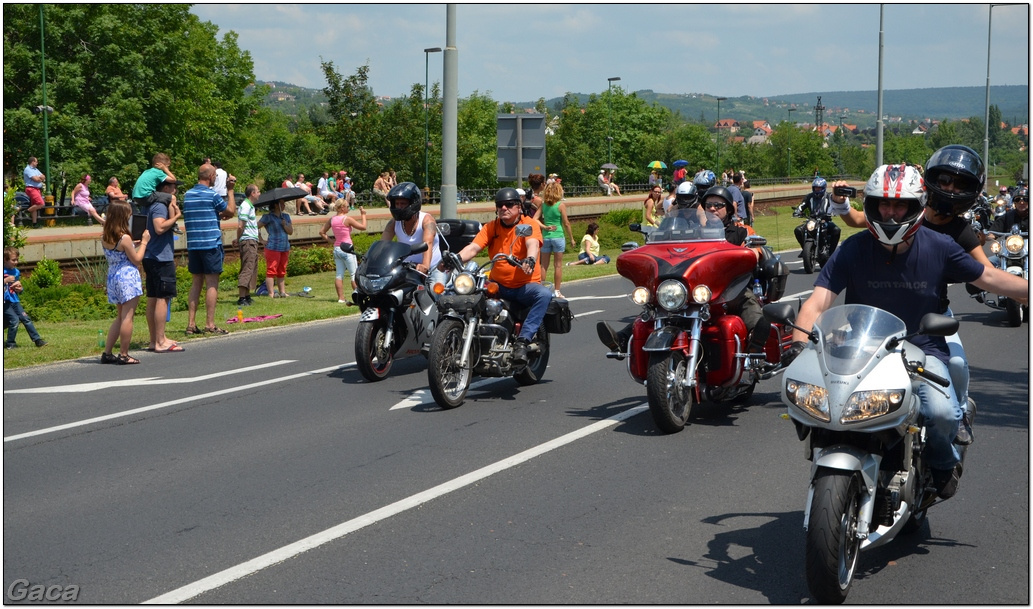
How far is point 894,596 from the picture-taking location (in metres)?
5.21

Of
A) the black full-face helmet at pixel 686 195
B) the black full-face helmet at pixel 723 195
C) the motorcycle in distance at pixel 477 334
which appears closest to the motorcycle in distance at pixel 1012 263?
the black full-face helmet at pixel 686 195

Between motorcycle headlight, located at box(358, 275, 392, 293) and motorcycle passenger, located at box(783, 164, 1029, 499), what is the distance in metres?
5.60

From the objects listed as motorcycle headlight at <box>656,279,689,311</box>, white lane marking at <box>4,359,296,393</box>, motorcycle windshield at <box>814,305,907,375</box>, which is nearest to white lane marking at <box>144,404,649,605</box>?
motorcycle headlight at <box>656,279,689,311</box>

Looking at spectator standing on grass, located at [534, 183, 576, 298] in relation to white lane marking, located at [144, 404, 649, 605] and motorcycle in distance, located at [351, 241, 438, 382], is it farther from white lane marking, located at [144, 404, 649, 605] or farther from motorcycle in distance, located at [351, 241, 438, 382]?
white lane marking, located at [144, 404, 649, 605]

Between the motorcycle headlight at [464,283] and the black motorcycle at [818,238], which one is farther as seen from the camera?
the black motorcycle at [818,238]

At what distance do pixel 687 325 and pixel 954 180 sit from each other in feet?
8.04

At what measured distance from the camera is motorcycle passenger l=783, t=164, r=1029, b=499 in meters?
5.46

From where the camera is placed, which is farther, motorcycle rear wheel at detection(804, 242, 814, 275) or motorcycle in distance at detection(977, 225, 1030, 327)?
motorcycle rear wheel at detection(804, 242, 814, 275)

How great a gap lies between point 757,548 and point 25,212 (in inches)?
1022

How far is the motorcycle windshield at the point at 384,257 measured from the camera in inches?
425

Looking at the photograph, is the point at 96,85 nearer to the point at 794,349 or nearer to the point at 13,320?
the point at 13,320

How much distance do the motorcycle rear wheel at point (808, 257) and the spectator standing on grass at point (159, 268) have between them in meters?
13.0

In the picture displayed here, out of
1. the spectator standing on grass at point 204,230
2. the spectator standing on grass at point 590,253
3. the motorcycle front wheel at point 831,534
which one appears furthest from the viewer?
the spectator standing on grass at point 590,253

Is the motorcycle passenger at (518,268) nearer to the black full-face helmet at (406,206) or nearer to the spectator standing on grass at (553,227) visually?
the black full-face helmet at (406,206)
